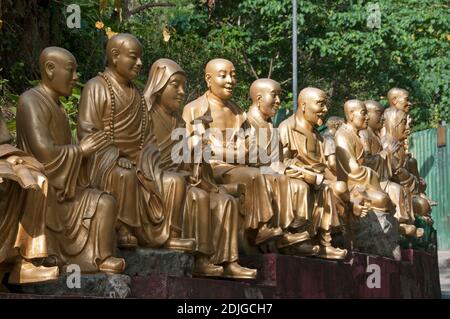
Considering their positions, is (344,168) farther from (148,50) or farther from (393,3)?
(393,3)

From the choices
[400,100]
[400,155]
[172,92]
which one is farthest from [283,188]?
[400,100]

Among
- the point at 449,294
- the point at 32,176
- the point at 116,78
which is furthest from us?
the point at 449,294

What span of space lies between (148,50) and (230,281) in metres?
10.2

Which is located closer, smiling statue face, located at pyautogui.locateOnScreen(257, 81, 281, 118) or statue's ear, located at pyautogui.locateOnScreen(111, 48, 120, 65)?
statue's ear, located at pyautogui.locateOnScreen(111, 48, 120, 65)

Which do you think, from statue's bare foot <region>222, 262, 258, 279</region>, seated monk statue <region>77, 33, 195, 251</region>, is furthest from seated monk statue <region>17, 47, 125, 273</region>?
statue's bare foot <region>222, 262, 258, 279</region>

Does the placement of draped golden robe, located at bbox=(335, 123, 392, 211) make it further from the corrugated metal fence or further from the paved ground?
the corrugated metal fence

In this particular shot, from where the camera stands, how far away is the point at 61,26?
17.4m

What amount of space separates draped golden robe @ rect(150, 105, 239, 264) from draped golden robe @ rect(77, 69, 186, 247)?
284 millimetres

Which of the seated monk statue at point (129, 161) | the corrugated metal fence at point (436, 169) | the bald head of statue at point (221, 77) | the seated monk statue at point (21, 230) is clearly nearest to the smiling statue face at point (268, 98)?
the bald head of statue at point (221, 77)

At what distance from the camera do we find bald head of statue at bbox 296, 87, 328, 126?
14.6m

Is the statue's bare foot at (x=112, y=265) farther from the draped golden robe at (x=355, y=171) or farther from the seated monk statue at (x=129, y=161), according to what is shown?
the draped golden robe at (x=355, y=171)

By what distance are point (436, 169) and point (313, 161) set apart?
428 inches

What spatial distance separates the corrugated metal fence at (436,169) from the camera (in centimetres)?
2481
